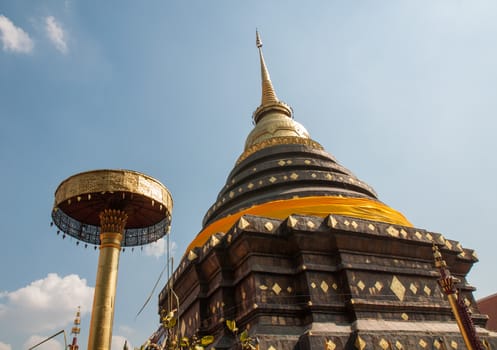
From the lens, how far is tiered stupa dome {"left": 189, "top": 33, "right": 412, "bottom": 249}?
974cm

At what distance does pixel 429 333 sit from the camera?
7426 mm

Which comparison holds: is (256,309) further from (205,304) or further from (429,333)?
(429,333)

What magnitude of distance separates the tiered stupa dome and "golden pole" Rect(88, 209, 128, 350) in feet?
9.91

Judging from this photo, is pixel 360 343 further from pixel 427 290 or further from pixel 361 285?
pixel 427 290

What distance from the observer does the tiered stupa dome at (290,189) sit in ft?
32.0

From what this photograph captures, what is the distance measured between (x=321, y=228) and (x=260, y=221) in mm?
1276

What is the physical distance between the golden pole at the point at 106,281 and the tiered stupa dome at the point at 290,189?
3022mm

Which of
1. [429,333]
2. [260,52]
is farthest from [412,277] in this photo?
[260,52]

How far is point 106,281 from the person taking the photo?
23.7 feet

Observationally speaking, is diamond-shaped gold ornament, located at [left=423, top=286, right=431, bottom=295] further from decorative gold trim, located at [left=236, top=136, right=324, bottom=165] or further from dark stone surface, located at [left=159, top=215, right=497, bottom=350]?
decorative gold trim, located at [left=236, top=136, right=324, bottom=165]

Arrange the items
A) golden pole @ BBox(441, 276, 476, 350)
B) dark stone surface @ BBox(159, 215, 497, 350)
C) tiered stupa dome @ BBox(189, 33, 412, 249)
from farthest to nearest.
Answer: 1. tiered stupa dome @ BBox(189, 33, 412, 249)
2. dark stone surface @ BBox(159, 215, 497, 350)
3. golden pole @ BBox(441, 276, 476, 350)

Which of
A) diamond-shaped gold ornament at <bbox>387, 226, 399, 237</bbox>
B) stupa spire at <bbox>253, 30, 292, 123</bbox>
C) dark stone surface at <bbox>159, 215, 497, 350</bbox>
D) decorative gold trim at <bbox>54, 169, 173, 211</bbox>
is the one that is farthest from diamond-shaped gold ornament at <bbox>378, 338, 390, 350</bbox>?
stupa spire at <bbox>253, 30, 292, 123</bbox>

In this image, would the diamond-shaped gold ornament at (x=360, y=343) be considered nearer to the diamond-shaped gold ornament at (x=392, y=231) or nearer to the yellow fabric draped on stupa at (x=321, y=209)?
the diamond-shaped gold ornament at (x=392, y=231)

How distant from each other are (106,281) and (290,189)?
19.5 feet
